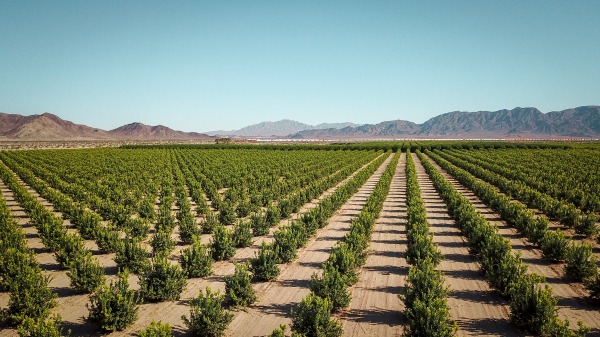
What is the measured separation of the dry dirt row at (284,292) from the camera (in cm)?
846

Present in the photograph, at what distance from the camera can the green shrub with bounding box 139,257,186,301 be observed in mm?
9561

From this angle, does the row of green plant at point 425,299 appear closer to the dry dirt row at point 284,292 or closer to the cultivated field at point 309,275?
the cultivated field at point 309,275

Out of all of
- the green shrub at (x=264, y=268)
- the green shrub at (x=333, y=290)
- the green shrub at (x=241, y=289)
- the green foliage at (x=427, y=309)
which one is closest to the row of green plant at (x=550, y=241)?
the green foliage at (x=427, y=309)

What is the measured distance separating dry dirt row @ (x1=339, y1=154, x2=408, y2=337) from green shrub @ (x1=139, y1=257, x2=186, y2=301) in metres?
4.65

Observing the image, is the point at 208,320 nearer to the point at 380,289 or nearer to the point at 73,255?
the point at 380,289

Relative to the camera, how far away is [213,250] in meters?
13.1

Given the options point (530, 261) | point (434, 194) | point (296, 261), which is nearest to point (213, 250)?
point (296, 261)

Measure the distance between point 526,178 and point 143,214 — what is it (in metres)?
31.4

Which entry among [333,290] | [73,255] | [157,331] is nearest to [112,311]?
[157,331]

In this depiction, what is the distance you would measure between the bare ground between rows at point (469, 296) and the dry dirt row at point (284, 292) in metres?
4.20

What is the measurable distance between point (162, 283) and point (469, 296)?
8665mm

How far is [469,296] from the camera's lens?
9.91m

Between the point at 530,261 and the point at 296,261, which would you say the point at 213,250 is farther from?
the point at 530,261

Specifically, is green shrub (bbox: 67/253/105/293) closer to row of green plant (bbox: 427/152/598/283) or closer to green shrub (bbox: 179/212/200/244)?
green shrub (bbox: 179/212/200/244)
